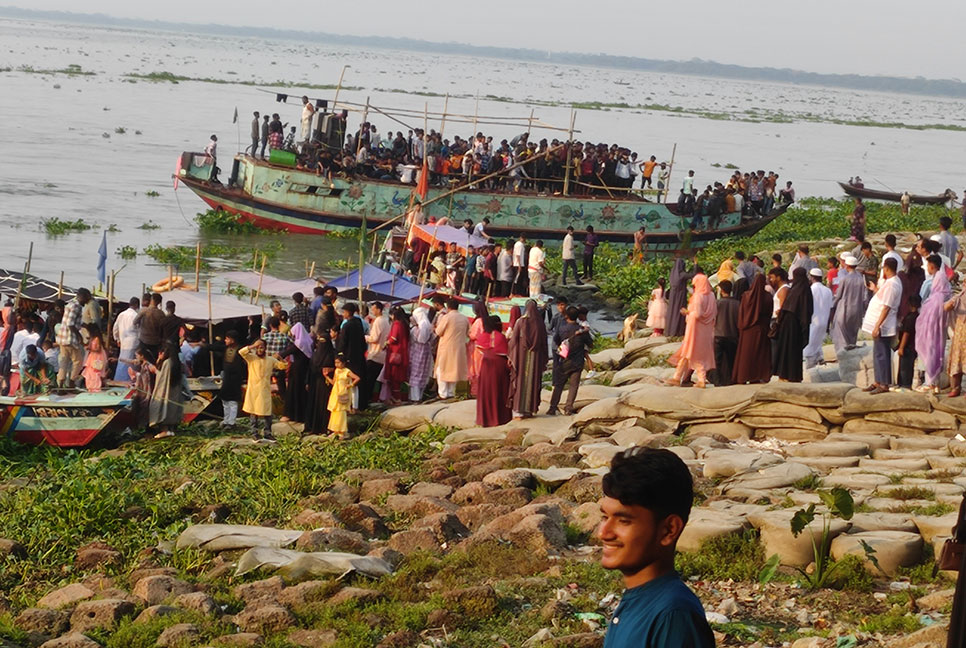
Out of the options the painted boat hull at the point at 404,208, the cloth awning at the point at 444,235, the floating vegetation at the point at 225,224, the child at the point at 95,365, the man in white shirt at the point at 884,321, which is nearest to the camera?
the man in white shirt at the point at 884,321

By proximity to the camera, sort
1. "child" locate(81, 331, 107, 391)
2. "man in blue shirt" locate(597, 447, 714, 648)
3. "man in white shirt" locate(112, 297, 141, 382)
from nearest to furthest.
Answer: "man in blue shirt" locate(597, 447, 714, 648)
"child" locate(81, 331, 107, 391)
"man in white shirt" locate(112, 297, 141, 382)

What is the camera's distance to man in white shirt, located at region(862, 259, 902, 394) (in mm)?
12445

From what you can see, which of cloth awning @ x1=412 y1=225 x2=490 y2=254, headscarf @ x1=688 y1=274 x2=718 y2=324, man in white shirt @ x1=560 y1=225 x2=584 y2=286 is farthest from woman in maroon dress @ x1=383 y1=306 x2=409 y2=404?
man in white shirt @ x1=560 y1=225 x2=584 y2=286

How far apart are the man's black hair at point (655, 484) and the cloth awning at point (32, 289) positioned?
13617 mm

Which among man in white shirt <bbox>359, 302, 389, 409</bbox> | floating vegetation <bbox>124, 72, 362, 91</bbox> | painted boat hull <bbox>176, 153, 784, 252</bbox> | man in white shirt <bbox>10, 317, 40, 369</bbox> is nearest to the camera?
man in white shirt <bbox>10, 317, 40, 369</bbox>

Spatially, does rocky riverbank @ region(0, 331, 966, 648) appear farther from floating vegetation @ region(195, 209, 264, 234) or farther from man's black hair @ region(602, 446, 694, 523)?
floating vegetation @ region(195, 209, 264, 234)

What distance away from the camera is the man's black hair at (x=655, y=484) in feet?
12.0

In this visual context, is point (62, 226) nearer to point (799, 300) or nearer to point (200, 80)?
point (799, 300)

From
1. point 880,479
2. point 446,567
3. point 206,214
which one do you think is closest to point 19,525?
point 446,567

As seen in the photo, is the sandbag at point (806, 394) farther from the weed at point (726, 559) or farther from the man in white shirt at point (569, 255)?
the man in white shirt at point (569, 255)

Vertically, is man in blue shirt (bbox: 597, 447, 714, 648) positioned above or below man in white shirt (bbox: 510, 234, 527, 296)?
above

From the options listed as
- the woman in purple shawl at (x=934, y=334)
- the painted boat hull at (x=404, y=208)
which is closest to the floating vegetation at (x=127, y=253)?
the painted boat hull at (x=404, y=208)

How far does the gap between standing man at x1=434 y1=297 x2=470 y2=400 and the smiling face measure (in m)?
11.3

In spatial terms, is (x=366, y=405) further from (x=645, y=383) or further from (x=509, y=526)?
(x=509, y=526)
